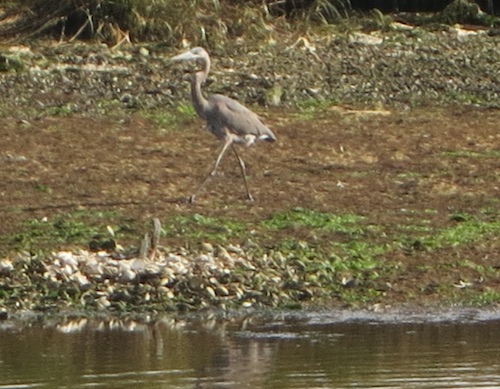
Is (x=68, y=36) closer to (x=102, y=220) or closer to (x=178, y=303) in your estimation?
(x=102, y=220)

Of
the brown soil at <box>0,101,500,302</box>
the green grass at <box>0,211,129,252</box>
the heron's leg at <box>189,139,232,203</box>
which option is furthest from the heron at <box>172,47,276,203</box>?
the green grass at <box>0,211,129,252</box>

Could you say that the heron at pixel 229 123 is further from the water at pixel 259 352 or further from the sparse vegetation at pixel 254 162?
the water at pixel 259 352

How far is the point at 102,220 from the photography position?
11.8 m

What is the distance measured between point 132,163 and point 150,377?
5.66 meters

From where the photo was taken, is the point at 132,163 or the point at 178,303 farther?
the point at 132,163

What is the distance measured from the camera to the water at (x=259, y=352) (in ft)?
26.7

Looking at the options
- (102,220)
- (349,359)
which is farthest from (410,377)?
(102,220)

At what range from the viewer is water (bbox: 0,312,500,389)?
26.7 ft

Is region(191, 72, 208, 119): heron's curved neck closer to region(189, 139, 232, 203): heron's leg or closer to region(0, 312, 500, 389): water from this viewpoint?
region(189, 139, 232, 203): heron's leg

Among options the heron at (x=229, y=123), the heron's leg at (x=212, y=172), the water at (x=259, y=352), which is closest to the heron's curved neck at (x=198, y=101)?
the heron at (x=229, y=123)

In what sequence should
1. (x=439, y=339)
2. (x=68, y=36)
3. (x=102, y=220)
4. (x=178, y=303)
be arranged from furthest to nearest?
(x=68, y=36)
(x=102, y=220)
(x=178, y=303)
(x=439, y=339)

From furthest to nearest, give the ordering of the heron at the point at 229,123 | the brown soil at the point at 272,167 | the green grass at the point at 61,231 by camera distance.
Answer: the heron at the point at 229,123
the brown soil at the point at 272,167
the green grass at the point at 61,231

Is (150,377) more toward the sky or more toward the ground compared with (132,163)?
more toward the ground

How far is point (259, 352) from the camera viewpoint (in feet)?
29.2
